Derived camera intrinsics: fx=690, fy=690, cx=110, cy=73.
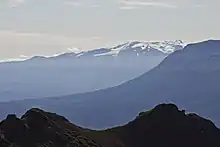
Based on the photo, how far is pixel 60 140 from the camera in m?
104

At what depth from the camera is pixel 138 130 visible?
129000 mm

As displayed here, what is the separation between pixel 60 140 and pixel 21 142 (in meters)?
6.33

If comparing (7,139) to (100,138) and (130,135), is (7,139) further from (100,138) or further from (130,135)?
(130,135)

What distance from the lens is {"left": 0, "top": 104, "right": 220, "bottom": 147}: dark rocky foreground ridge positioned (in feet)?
349

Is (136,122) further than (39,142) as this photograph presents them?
Yes

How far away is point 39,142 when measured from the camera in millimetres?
101750

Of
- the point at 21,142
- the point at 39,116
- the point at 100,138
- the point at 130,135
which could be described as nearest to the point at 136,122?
the point at 130,135

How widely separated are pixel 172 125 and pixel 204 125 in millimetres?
6197

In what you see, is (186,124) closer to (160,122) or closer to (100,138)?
(160,122)

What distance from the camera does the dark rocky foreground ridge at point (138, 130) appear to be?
106438 mm

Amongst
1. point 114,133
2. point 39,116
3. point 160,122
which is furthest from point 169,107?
point 39,116

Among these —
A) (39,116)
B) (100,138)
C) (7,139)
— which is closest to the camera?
(7,139)

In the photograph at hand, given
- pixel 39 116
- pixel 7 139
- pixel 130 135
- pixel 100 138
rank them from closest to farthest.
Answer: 1. pixel 7 139
2. pixel 39 116
3. pixel 100 138
4. pixel 130 135

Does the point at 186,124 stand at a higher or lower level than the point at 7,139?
lower
